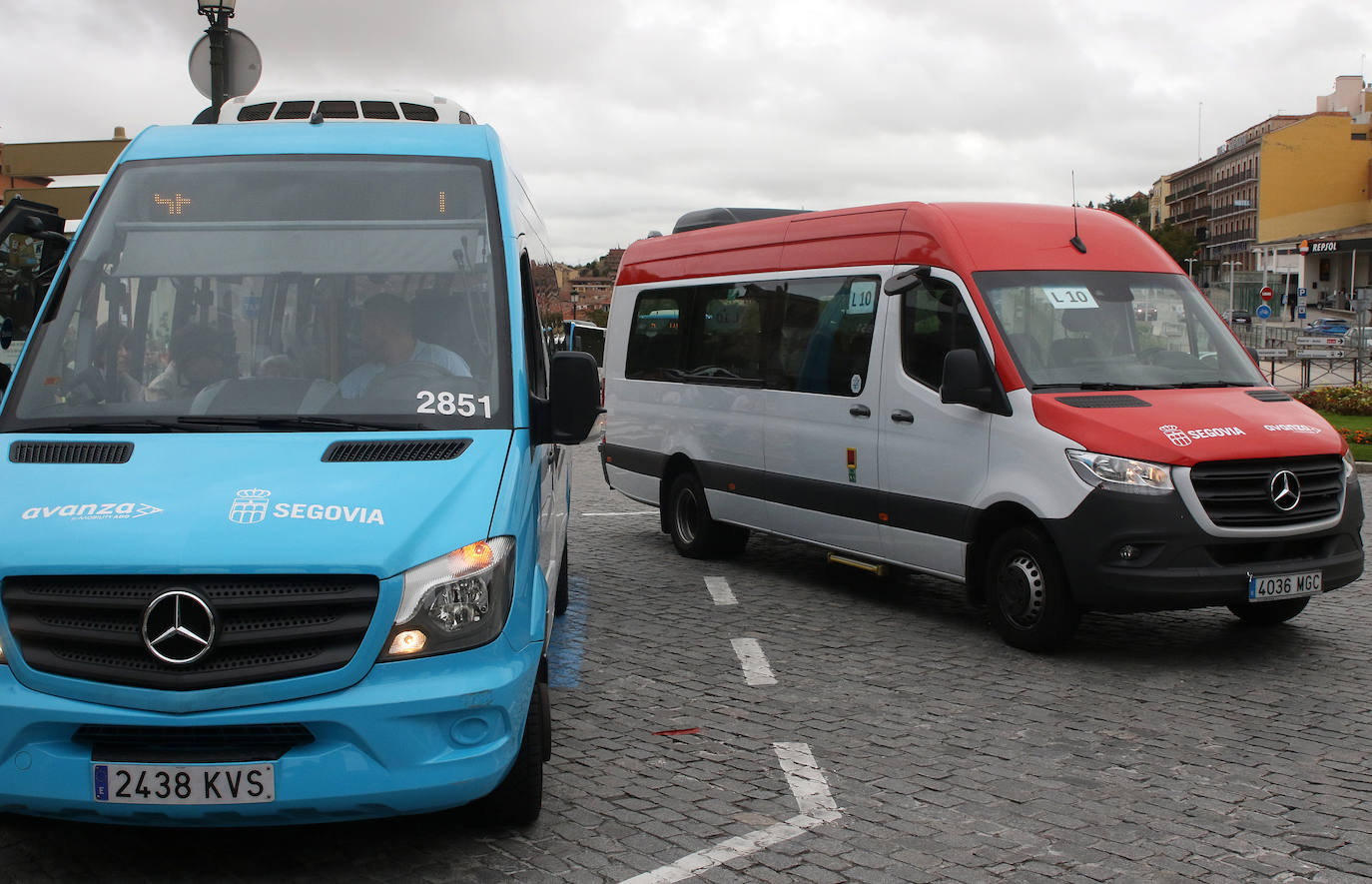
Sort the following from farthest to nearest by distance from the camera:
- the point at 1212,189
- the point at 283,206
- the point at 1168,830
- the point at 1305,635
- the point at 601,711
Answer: the point at 1212,189 < the point at 1305,635 < the point at 601,711 < the point at 283,206 < the point at 1168,830

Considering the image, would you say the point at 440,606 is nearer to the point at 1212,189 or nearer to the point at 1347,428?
the point at 1347,428

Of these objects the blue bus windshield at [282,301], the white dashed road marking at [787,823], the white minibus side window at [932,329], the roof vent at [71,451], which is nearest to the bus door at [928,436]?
the white minibus side window at [932,329]

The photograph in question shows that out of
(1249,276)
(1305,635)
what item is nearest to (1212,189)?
(1249,276)

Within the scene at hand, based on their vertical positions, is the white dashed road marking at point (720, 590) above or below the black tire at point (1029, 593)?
Result: below

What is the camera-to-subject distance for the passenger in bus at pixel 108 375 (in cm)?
484

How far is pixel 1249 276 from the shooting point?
99125 mm

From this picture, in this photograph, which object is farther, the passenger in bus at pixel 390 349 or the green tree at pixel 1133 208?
the green tree at pixel 1133 208

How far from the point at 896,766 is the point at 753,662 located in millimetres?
1942

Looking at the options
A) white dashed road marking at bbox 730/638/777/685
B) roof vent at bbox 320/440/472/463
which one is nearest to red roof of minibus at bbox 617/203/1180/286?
white dashed road marking at bbox 730/638/777/685

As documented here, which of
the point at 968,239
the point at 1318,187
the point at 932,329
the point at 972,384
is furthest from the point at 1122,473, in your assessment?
the point at 1318,187

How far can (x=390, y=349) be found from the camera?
4.97 meters

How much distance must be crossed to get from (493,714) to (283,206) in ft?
7.21

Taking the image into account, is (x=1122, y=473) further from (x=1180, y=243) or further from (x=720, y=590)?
(x=1180, y=243)

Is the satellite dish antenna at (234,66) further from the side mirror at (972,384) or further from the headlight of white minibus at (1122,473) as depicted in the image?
the headlight of white minibus at (1122,473)
